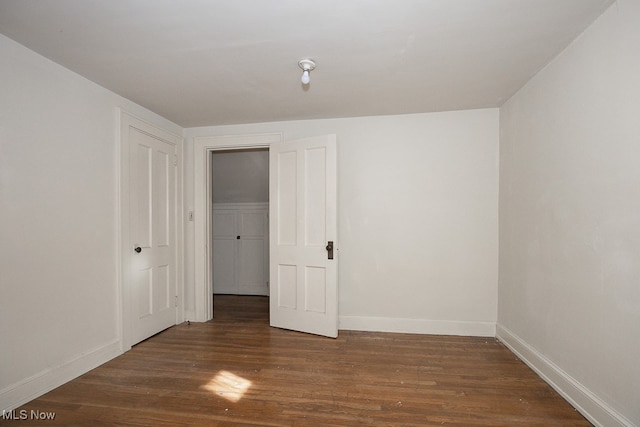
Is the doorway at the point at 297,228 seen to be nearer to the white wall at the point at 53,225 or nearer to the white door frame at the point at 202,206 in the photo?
the white door frame at the point at 202,206

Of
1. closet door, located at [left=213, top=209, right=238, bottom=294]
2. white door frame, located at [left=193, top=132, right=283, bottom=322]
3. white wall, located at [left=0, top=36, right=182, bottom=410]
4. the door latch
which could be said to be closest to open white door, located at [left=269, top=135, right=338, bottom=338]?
the door latch

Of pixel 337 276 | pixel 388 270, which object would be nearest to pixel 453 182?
pixel 388 270

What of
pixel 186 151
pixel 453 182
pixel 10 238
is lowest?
pixel 10 238

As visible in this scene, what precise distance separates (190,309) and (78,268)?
1.58 m

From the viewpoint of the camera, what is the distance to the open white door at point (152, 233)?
3.07 m

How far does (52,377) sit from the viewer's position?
224cm

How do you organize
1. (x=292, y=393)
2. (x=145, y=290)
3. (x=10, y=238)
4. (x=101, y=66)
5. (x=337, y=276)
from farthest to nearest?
(x=337, y=276)
(x=145, y=290)
(x=101, y=66)
(x=292, y=393)
(x=10, y=238)

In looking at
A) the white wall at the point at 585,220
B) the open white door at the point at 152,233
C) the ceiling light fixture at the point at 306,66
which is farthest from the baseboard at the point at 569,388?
the open white door at the point at 152,233

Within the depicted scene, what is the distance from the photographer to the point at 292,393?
2.20m

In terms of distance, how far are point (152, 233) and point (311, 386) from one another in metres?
2.23

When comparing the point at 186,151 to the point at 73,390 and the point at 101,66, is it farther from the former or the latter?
the point at 73,390

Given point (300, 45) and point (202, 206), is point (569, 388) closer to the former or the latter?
point (300, 45)
